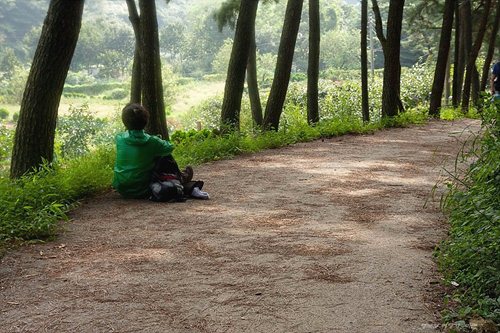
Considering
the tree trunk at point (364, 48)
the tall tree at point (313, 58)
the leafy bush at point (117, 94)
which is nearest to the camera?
the tall tree at point (313, 58)

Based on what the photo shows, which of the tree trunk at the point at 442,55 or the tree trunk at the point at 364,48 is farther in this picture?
the tree trunk at the point at 442,55

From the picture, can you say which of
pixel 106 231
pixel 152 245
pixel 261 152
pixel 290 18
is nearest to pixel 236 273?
pixel 152 245

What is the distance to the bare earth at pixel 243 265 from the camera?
4.03 metres

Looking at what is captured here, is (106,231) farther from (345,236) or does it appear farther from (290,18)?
(290,18)

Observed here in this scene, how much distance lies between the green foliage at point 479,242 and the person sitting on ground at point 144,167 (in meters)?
3.23

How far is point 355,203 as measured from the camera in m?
7.46

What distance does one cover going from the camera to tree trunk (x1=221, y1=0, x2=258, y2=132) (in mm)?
13836

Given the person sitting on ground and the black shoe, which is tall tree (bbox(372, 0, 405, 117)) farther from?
the person sitting on ground

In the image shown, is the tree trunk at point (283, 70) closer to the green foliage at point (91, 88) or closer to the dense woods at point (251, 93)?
the dense woods at point (251, 93)

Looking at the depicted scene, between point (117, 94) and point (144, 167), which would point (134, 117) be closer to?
point (144, 167)

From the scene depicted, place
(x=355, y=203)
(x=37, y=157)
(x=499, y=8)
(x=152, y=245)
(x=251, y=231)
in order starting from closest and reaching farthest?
(x=152, y=245)
(x=251, y=231)
(x=355, y=203)
(x=37, y=157)
(x=499, y=8)

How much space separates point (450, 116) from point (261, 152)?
11748 mm

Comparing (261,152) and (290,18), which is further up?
(290,18)

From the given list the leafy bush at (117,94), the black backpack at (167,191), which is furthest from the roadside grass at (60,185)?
the leafy bush at (117,94)
